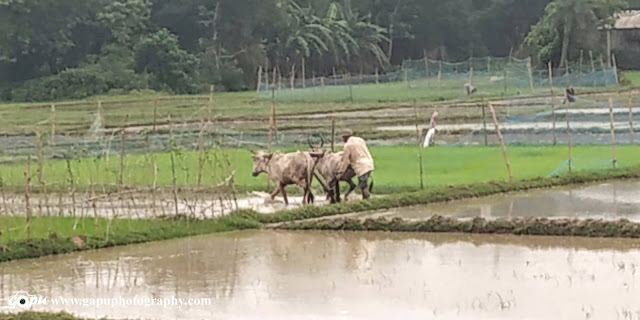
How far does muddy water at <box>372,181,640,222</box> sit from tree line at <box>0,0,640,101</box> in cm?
2971

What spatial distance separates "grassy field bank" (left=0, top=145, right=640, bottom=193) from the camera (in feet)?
64.5

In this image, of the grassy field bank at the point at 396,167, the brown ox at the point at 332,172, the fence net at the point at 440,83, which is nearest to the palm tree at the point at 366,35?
the fence net at the point at 440,83

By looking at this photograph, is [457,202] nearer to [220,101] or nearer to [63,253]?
[63,253]

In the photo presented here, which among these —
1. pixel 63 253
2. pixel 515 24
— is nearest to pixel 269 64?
pixel 515 24

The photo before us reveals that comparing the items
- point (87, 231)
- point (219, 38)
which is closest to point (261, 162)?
point (87, 231)

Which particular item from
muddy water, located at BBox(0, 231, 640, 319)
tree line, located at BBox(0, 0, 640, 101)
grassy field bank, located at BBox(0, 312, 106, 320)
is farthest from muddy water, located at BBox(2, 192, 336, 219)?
tree line, located at BBox(0, 0, 640, 101)

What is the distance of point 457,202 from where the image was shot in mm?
17875

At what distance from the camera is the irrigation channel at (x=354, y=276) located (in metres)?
10.3

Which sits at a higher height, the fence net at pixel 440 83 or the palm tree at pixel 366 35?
the palm tree at pixel 366 35

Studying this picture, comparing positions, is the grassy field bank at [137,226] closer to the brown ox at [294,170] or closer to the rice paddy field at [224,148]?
the rice paddy field at [224,148]

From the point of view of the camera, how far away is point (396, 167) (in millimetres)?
22219

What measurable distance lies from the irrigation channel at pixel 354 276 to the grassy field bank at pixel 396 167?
422 cm

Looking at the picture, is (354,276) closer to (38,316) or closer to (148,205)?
(38,316)

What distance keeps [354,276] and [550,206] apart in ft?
19.6
